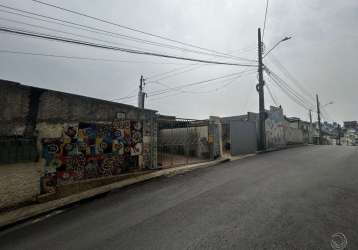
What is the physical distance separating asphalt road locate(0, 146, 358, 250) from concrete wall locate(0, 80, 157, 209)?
1886mm

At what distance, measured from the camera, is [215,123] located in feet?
46.1

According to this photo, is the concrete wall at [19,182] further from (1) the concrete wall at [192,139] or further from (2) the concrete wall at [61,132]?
(1) the concrete wall at [192,139]

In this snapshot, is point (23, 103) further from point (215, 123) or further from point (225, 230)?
point (215, 123)

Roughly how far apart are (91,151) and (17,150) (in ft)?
7.82

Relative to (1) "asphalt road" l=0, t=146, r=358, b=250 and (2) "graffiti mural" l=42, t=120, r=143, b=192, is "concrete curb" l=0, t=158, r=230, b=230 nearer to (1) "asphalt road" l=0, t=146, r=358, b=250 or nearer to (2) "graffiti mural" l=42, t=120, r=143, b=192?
(1) "asphalt road" l=0, t=146, r=358, b=250

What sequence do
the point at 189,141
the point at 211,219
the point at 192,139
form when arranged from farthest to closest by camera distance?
1. the point at 192,139
2. the point at 189,141
3. the point at 211,219

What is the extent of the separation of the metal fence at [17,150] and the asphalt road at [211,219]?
2.24 metres

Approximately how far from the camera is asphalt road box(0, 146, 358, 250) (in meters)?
3.34

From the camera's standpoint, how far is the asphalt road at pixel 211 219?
132 inches

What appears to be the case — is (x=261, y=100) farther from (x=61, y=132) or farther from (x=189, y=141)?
(x=61, y=132)

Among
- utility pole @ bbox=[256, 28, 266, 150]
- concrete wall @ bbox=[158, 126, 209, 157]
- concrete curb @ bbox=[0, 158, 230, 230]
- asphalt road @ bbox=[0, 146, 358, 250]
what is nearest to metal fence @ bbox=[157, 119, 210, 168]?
concrete wall @ bbox=[158, 126, 209, 157]

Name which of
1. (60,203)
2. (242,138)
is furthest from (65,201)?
(242,138)

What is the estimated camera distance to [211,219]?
4.12m

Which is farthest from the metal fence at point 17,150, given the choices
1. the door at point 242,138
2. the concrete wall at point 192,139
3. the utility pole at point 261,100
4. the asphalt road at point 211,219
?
the utility pole at point 261,100
